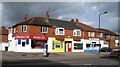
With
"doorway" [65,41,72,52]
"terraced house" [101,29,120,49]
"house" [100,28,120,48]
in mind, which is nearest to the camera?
"doorway" [65,41,72,52]

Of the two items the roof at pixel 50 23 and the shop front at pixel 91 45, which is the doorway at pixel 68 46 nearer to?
the roof at pixel 50 23

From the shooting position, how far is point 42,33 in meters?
48.9

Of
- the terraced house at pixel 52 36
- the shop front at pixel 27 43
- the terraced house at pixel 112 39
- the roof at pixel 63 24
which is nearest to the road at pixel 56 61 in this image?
the shop front at pixel 27 43

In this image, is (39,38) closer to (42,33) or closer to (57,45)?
(42,33)

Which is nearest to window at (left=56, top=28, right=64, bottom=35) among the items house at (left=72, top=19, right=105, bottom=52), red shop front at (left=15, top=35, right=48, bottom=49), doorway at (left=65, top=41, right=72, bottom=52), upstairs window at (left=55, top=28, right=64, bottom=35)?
upstairs window at (left=55, top=28, right=64, bottom=35)

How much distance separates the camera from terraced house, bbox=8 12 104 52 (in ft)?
155

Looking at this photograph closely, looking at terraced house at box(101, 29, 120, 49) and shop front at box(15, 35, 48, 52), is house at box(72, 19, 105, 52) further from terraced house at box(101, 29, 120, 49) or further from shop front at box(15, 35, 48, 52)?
shop front at box(15, 35, 48, 52)

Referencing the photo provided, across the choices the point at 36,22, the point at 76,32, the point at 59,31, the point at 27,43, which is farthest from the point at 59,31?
the point at 27,43

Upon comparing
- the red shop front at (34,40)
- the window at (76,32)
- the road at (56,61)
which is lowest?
the road at (56,61)

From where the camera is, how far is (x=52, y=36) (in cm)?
5012

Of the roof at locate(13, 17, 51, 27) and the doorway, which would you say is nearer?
the roof at locate(13, 17, 51, 27)

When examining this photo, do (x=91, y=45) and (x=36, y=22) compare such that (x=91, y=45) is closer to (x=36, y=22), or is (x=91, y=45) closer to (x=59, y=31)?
(x=59, y=31)

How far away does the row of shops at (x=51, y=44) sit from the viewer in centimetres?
4672

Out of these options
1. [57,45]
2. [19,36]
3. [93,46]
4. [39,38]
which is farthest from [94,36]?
[19,36]
